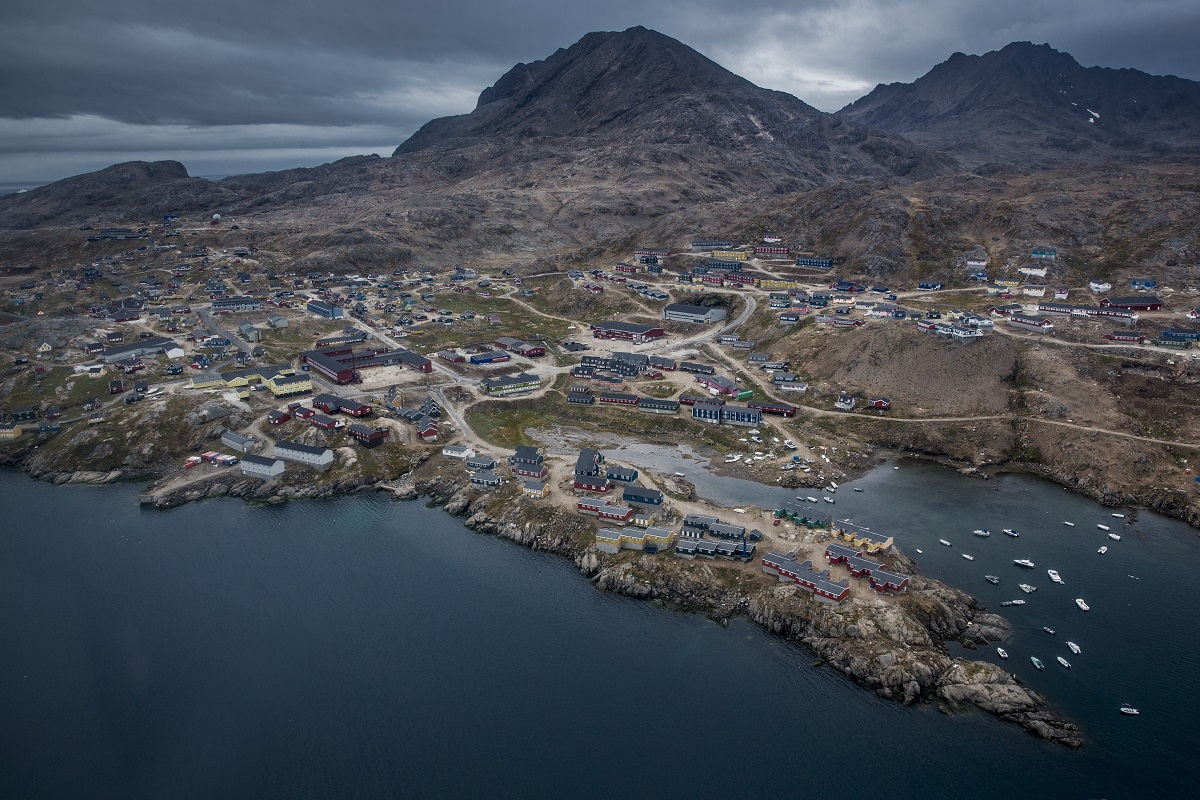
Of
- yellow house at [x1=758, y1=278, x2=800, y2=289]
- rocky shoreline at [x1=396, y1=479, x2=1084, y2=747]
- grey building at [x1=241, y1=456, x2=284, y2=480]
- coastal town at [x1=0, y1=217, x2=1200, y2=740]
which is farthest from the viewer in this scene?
yellow house at [x1=758, y1=278, x2=800, y2=289]

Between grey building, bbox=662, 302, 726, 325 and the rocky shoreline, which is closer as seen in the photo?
the rocky shoreline

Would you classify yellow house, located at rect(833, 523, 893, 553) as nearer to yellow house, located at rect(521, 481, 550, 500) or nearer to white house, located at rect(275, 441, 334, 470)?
yellow house, located at rect(521, 481, 550, 500)

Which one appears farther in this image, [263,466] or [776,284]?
[776,284]

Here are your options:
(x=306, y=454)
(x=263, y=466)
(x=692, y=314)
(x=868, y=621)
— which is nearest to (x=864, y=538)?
(x=868, y=621)

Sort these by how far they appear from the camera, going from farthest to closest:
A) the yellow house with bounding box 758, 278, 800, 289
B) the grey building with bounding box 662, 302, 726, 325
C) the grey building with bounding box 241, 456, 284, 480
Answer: the yellow house with bounding box 758, 278, 800, 289, the grey building with bounding box 662, 302, 726, 325, the grey building with bounding box 241, 456, 284, 480

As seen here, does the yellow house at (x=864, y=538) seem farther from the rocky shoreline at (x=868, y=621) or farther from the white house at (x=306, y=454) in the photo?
the white house at (x=306, y=454)

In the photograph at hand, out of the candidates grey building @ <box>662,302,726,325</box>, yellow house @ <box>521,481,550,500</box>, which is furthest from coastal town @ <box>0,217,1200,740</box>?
yellow house @ <box>521,481,550,500</box>

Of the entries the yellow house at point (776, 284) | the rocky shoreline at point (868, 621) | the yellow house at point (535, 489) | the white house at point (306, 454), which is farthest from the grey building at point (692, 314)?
the white house at point (306, 454)

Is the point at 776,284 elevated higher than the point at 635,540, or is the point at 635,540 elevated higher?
the point at 776,284

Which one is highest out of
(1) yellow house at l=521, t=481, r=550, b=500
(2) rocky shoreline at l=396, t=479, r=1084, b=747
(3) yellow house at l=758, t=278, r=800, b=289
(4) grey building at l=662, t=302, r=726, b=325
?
(3) yellow house at l=758, t=278, r=800, b=289

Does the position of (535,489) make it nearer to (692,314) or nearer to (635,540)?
(635,540)

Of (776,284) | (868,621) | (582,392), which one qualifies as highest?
(776,284)

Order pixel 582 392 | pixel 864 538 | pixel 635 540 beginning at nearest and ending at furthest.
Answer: pixel 864 538 < pixel 635 540 < pixel 582 392
